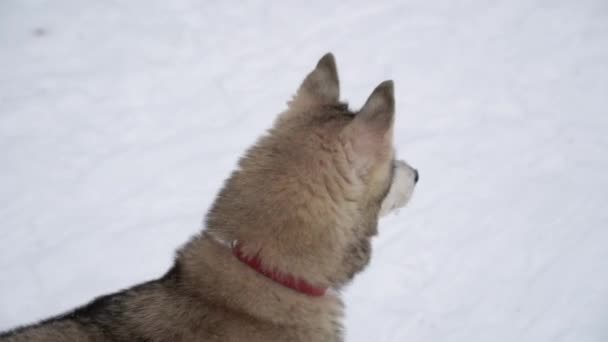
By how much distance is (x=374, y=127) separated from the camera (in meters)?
1.81

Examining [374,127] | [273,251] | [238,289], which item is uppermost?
[374,127]

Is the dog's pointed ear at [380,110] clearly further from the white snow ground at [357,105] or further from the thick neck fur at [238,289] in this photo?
the white snow ground at [357,105]

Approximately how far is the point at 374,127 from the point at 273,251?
67 centimetres

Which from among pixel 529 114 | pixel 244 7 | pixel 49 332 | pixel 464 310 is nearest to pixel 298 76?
pixel 244 7

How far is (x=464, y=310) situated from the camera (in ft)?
11.5

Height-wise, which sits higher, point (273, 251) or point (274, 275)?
point (273, 251)

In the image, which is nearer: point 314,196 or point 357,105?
point 314,196

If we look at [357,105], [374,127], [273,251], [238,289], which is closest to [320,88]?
[374,127]

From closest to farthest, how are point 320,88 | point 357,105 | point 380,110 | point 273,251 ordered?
point 380,110
point 273,251
point 320,88
point 357,105

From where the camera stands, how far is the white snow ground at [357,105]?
351cm

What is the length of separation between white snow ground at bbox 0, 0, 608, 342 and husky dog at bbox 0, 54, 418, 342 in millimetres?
1578

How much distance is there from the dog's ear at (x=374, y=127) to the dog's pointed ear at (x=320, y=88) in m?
0.46

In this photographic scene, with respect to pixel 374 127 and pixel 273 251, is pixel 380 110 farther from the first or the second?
pixel 273 251

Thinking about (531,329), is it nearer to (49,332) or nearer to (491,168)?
(491,168)
